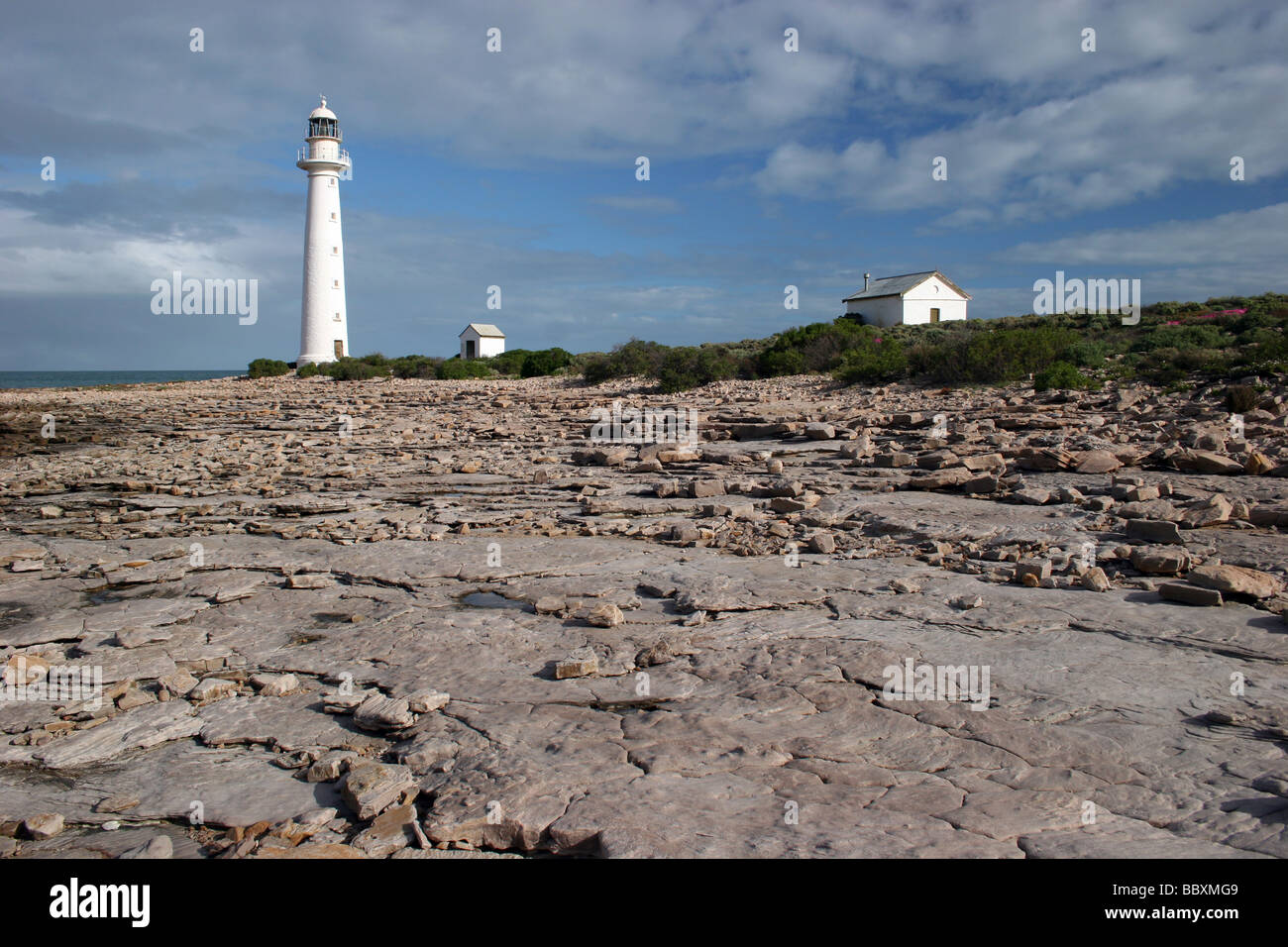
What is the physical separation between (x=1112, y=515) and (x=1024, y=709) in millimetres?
4711

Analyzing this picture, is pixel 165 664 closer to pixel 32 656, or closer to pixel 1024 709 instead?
pixel 32 656

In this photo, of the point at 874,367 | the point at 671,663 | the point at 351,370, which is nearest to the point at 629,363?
the point at 874,367

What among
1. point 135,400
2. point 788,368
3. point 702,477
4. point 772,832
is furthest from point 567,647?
point 135,400

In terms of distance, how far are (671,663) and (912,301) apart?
37006 millimetres

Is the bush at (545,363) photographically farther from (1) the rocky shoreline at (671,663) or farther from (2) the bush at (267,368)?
(1) the rocky shoreline at (671,663)

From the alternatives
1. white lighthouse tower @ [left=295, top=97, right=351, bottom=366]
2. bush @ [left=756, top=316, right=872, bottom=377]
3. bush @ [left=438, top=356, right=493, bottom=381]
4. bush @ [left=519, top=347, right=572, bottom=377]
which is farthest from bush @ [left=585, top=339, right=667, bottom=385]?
white lighthouse tower @ [left=295, top=97, right=351, bottom=366]

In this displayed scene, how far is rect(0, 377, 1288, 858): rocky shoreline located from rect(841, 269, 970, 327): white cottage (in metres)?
28.8

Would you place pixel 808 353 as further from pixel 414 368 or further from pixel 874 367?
pixel 414 368

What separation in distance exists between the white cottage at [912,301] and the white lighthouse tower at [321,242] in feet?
82.0

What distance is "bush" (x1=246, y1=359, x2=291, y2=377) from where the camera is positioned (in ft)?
141

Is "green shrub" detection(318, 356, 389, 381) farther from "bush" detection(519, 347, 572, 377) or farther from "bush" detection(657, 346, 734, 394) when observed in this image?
"bush" detection(657, 346, 734, 394)

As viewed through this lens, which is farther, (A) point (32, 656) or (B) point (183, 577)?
(B) point (183, 577)

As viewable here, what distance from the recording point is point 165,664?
4.89 m

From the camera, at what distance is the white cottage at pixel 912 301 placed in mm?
38594
